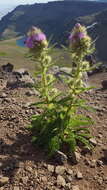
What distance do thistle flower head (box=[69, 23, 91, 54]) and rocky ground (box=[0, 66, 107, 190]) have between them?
2.89 m

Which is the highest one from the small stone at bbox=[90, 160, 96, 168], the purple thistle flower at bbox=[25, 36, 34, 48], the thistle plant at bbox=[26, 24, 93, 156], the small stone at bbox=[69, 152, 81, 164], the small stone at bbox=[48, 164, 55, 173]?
the purple thistle flower at bbox=[25, 36, 34, 48]

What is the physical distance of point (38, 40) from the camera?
302 inches

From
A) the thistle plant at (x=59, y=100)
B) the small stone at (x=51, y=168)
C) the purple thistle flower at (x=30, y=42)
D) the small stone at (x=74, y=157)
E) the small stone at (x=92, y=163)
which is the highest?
the purple thistle flower at (x=30, y=42)

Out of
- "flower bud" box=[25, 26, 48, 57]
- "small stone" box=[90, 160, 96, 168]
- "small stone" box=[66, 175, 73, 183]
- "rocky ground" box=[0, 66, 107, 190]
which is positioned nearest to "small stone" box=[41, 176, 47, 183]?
"rocky ground" box=[0, 66, 107, 190]

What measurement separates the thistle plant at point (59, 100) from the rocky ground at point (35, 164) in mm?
377

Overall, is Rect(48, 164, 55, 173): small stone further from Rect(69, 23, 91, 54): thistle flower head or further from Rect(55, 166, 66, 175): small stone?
Rect(69, 23, 91, 54): thistle flower head

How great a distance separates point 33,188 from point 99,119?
15.6ft

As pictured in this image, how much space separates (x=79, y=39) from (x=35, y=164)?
131 inches

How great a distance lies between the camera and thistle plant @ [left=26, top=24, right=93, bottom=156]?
25.6ft

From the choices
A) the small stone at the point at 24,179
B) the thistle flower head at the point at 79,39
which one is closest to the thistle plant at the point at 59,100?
the thistle flower head at the point at 79,39

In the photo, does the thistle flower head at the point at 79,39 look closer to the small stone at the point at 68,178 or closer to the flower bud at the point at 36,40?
the flower bud at the point at 36,40

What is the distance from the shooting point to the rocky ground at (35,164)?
752 cm

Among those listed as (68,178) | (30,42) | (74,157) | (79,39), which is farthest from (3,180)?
(79,39)

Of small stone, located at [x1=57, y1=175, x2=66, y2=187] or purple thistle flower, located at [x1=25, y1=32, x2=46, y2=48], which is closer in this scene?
small stone, located at [x1=57, y1=175, x2=66, y2=187]
